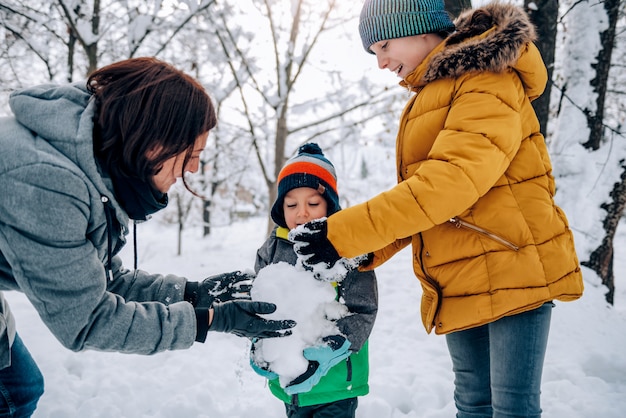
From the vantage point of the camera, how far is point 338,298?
6.31 ft

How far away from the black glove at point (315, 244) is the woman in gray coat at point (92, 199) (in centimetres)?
37

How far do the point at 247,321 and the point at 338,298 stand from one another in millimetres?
492

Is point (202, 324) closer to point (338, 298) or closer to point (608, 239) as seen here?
point (338, 298)

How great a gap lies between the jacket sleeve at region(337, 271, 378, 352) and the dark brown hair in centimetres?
97

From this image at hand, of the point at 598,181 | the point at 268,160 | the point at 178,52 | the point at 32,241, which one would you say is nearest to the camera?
the point at 32,241

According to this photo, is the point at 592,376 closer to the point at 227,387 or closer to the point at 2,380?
the point at 227,387

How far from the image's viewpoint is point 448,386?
9.65 feet

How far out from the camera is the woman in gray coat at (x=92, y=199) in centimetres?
118

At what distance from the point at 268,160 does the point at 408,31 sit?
9825mm

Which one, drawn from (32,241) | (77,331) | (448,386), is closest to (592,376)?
(448,386)

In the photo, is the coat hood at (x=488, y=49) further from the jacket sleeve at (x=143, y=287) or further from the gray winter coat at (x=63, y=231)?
the jacket sleeve at (x=143, y=287)

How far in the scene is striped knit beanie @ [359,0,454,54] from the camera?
1.68 metres

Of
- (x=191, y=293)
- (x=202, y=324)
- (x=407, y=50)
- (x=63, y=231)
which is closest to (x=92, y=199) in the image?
(x=63, y=231)

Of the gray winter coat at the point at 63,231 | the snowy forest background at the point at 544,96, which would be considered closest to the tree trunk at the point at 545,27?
the snowy forest background at the point at 544,96
